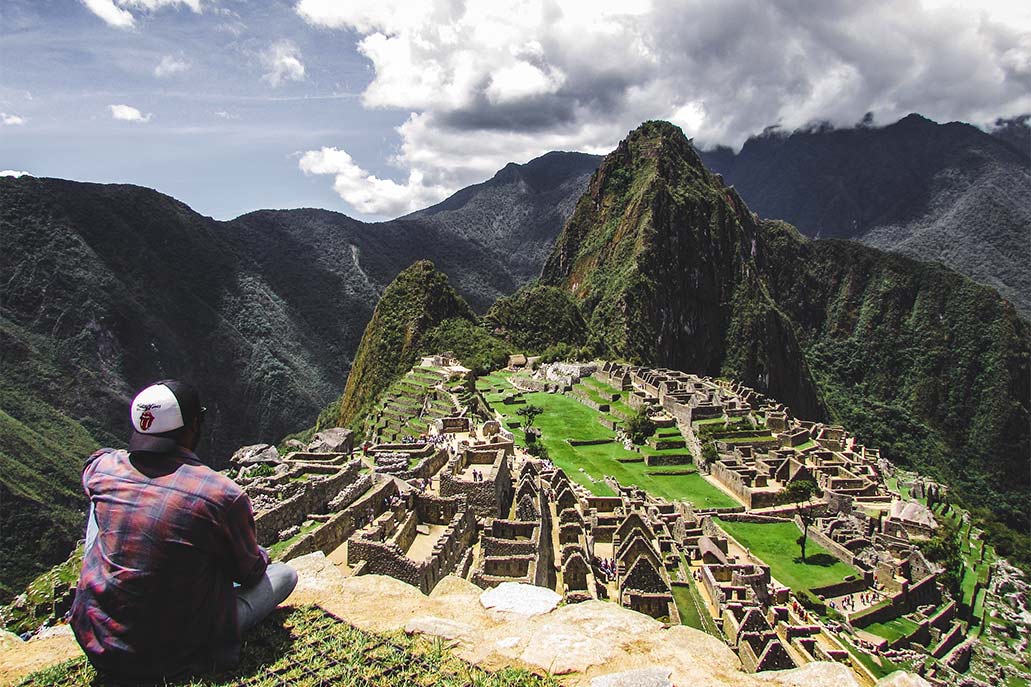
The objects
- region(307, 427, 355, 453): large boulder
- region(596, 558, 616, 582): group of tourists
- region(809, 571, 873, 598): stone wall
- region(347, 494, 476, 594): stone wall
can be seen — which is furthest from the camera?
region(307, 427, 355, 453): large boulder

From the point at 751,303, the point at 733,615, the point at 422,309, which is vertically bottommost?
the point at 733,615

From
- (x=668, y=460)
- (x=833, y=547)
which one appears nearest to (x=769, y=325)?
(x=668, y=460)

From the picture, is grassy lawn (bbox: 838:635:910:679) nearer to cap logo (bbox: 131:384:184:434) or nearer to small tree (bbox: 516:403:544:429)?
cap logo (bbox: 131:384:184:434)

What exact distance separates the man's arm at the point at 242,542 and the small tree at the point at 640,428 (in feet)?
143

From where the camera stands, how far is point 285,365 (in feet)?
386

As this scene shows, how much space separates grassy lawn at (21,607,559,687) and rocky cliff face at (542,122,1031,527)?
365 feet

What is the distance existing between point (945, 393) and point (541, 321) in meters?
119

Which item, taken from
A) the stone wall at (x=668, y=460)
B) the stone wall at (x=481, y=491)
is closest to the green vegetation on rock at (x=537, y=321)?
the stone wall at (x=668, y=460)

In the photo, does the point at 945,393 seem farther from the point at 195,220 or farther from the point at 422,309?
the point at 195,220

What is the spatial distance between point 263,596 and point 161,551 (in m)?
1.15

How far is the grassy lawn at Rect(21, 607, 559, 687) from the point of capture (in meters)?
4.38

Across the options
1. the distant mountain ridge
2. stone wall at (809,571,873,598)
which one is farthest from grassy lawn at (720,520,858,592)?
the distant mountain ridge

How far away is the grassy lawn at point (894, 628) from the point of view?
79.9 ft

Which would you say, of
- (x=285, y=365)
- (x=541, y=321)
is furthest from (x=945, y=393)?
(x=285, y=365)
